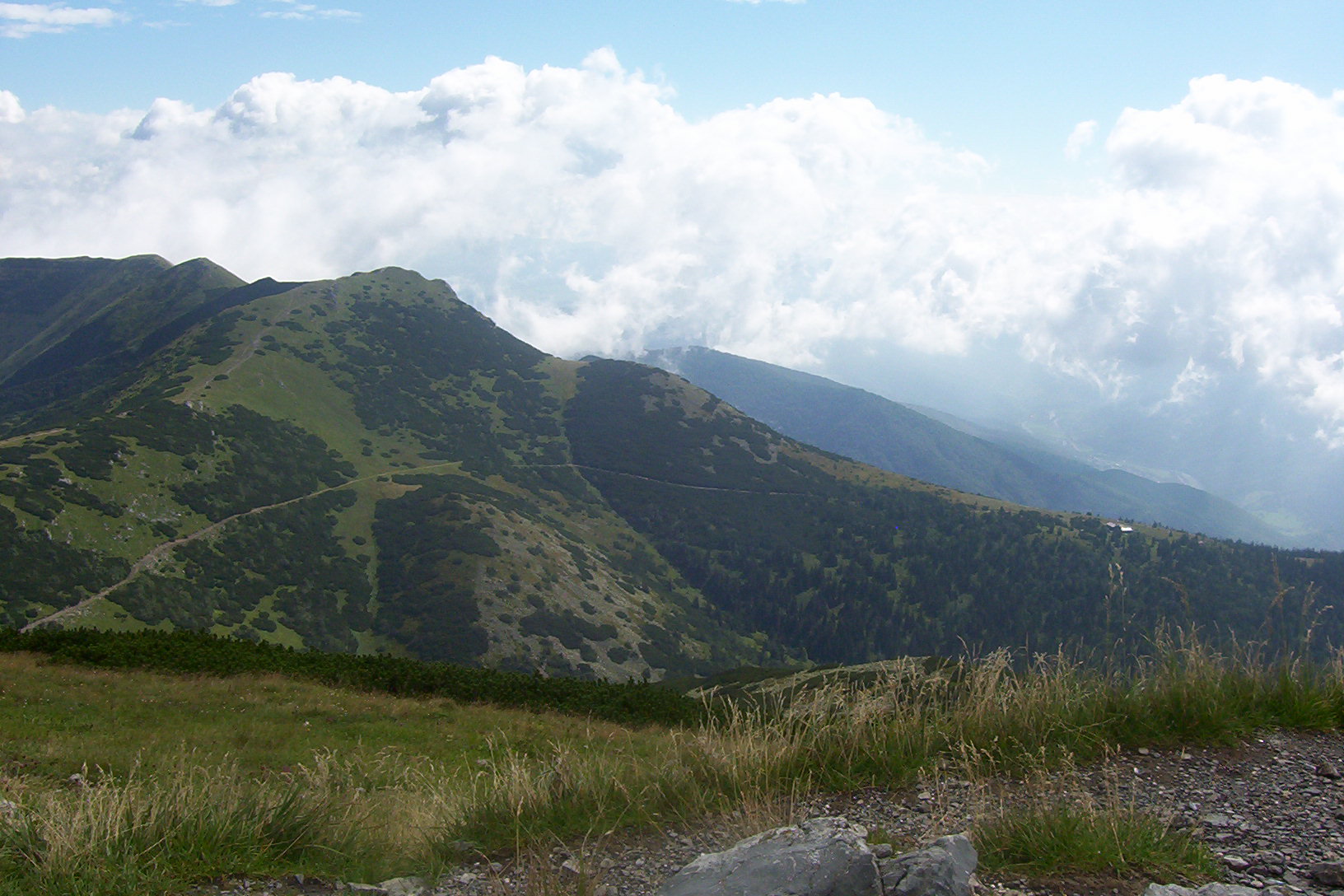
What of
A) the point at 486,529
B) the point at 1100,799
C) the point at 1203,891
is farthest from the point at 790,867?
the point at 486,529

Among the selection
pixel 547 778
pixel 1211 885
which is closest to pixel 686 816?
pixel 547 778

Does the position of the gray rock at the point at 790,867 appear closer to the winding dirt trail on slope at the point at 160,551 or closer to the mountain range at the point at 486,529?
the winding dirt trail on slope at the point at 160,551

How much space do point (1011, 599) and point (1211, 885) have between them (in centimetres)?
14837

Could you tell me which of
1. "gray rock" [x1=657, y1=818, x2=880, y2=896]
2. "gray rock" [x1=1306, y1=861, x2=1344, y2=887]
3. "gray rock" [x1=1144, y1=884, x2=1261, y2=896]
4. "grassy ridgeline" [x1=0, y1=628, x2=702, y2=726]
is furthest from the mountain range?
"gray rock" [x1=657, y1=818, x2=880, y2=896]

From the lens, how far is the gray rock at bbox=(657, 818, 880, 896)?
172 inches

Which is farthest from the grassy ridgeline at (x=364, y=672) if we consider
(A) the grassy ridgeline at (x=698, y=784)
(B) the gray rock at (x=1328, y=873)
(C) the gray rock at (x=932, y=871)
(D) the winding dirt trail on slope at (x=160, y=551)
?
(D) the winding dirt trail on slope at (x=160, y=551)

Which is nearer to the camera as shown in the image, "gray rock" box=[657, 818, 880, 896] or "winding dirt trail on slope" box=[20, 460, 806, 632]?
"gray rock" box=[657, 818, 880, 896]

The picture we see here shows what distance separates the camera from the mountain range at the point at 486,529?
2997 inches

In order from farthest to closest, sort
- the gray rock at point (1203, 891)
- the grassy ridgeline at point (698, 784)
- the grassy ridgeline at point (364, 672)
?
1. the grassy ridgeline at point (364, 672)
2. the grassy ridgeline at point (698, 784)
3. the gray rock at point (1203, 891)

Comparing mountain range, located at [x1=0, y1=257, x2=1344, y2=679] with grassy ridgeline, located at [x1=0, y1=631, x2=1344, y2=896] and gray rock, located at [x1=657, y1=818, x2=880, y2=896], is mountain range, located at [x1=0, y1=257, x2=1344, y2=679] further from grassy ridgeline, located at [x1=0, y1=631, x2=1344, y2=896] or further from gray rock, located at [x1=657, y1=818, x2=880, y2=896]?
gray rock, located at [x1=657, y1=818, x2=880, y2=896]

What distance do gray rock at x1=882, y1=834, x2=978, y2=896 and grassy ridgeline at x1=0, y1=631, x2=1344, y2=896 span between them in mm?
549

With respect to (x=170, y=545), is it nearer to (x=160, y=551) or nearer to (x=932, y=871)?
(x=160, y=551)

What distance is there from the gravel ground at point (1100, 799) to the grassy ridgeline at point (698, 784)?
0.19 meters

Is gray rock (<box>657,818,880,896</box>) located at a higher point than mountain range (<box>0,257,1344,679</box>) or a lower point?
higher
